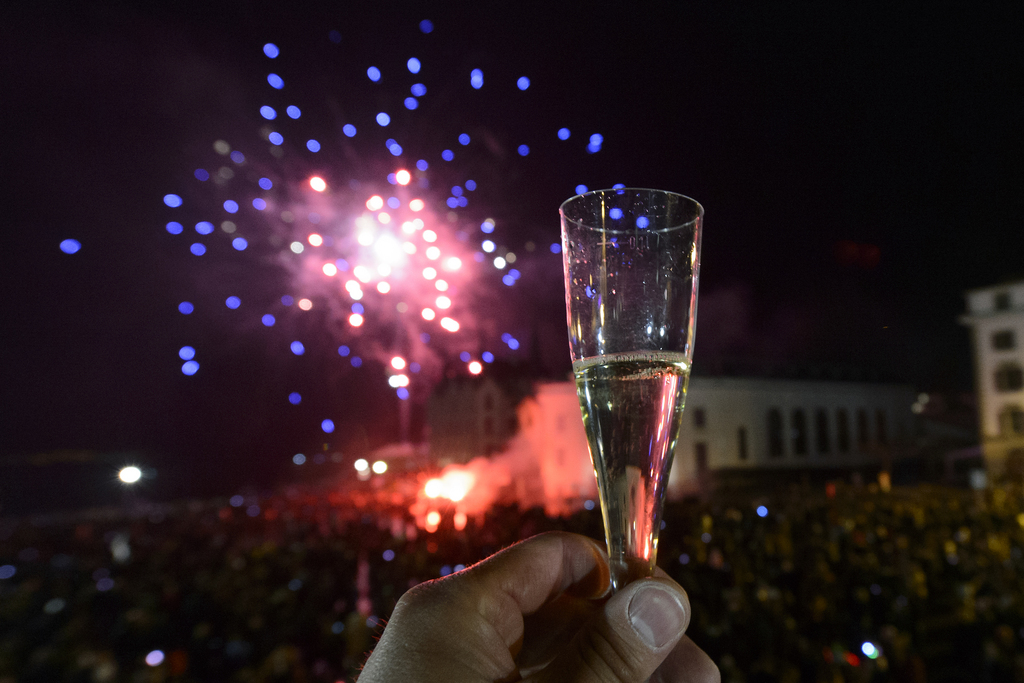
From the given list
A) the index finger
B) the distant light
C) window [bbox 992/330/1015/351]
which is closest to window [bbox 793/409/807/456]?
window [bbox 992/330/1015/351]

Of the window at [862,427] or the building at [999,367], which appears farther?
the window at [862,427]

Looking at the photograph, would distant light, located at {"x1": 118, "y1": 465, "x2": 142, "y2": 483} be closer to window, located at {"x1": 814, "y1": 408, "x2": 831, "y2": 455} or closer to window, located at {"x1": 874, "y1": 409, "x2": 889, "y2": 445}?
window, located at {"x1": 814, "y1": 408, "x2": 831, "y2": 455}

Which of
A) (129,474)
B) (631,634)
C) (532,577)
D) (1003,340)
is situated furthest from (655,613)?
(1003,340)

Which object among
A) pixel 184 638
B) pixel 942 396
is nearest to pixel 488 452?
pixel 184 638

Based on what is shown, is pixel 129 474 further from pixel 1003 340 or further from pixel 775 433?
pixel 1003 340

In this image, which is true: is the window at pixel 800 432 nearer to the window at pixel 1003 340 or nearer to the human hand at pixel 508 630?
the window at pixel 1003 340

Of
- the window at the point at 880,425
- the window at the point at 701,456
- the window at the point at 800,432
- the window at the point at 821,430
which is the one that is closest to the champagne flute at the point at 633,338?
the window at the point at 701,456
